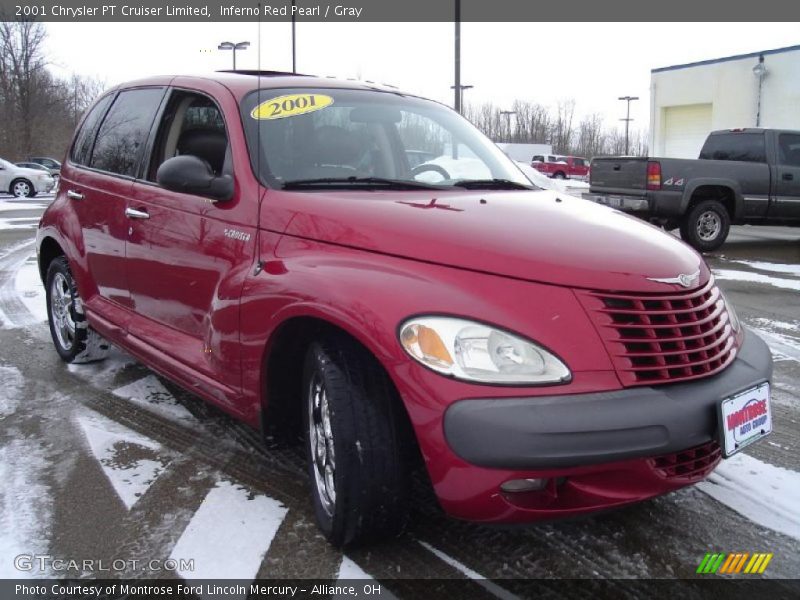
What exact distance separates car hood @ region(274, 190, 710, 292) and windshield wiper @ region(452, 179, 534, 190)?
0.27 metres

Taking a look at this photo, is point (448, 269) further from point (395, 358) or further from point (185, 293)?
point (185, 293)

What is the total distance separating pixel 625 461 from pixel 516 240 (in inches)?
31.0

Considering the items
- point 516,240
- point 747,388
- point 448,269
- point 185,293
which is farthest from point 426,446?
point 185,293

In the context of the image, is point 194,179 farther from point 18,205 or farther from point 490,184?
point 18,205

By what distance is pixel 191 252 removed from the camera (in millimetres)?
3258

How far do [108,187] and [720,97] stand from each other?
1056 inches

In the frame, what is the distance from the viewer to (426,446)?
7.10 feet

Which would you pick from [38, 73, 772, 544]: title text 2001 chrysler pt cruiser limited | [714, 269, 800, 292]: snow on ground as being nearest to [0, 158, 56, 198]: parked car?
[714, 269, 800, 292]: snow on ground

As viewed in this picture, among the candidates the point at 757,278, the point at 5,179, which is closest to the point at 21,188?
the point at 5,179

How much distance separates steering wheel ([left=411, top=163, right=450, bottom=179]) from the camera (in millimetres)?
3340

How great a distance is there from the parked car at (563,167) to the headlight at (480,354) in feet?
160

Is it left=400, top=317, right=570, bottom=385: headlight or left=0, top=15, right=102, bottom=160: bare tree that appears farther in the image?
left=0, top=15, right=102, bottom=160: bare tree

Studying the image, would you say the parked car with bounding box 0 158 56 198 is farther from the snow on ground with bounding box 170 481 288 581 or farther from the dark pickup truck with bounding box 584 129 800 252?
the snow on ground with bounding box 170 481 288 581

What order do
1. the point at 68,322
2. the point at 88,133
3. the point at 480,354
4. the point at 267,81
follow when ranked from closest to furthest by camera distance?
the point at 480,354 < the point at 267,81 < the point at 88,133 < the point at 68,322
